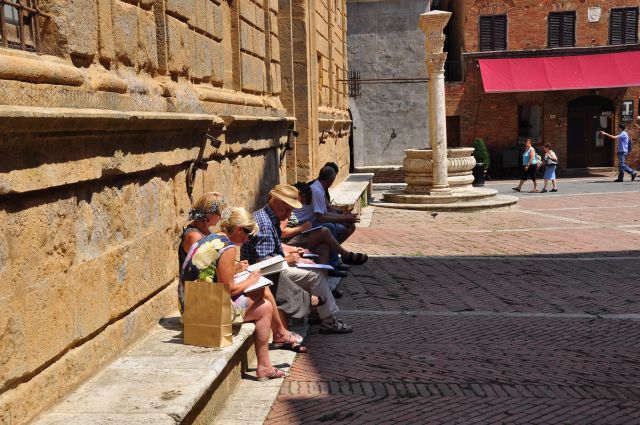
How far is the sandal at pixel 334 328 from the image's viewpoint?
679 cm

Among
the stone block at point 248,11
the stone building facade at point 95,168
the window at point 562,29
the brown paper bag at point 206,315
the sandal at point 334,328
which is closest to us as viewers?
the stone building facade at point 95,168

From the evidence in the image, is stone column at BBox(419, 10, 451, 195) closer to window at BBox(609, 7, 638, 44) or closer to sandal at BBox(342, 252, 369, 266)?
sandal at BBox(342, 252, 369, 266)

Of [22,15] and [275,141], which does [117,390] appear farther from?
[275,141]

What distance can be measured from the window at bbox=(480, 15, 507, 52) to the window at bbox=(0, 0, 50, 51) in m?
28.5

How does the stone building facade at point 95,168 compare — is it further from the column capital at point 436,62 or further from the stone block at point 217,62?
the column capital at point 436,62

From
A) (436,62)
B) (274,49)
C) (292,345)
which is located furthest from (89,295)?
(436,62)

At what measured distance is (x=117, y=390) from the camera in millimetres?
4125

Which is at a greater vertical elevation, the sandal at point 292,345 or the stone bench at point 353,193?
the stone bench at point 353,193

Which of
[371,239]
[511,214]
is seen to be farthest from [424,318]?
[511,214]

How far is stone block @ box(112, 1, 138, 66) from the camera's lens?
5.31m

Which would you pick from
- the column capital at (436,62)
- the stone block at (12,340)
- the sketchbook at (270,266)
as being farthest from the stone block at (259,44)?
the column capital at (436,62)

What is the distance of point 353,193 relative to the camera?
1650 centimetres

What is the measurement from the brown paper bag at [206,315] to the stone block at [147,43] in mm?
1870

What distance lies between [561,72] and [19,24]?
28.5m
